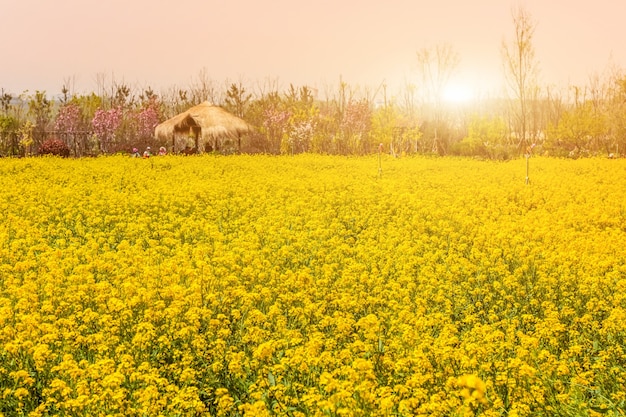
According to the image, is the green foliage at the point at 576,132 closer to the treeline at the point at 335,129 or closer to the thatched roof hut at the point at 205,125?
the treeline at the point at 335,129

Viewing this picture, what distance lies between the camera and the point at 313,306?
286 inches

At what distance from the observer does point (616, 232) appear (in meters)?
12.0

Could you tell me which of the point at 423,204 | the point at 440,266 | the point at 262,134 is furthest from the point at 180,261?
the point at 262,134

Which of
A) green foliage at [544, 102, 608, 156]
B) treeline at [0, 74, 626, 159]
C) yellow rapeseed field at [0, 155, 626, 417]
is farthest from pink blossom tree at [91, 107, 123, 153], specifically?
green foliage at [544, 102, 608, 156]

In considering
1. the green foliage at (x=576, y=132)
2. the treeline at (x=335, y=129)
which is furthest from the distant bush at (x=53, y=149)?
the green foliage at (x=576, y=132)

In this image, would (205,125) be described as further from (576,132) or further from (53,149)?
(576,132)

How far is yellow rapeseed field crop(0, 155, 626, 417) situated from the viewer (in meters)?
5.34

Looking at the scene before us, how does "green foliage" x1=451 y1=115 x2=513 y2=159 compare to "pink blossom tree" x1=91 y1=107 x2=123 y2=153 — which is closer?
"green foliage" x1=451 y1=115 x2=513 y2=159

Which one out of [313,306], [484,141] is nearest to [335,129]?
[484,141]

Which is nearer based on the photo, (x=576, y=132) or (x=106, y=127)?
(x=576, y=132)

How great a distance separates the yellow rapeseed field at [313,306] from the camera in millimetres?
5340

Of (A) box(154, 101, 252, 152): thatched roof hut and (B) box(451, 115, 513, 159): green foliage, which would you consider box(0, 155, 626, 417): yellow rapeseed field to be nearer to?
(A) box(154, 101, 252, 152): thatched roof hut

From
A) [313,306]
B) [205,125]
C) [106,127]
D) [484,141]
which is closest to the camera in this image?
[313,306]

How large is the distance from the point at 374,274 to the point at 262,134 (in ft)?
121
